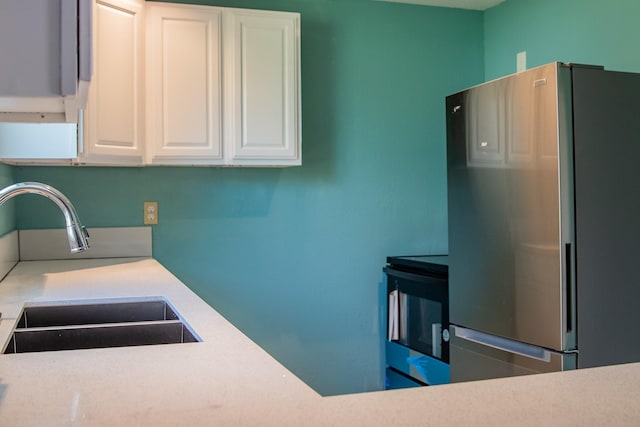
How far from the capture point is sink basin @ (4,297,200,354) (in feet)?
5.25

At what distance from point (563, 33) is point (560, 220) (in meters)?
1.32

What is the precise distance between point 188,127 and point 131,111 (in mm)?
258

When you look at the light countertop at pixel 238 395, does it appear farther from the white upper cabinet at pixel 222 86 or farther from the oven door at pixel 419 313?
the oven door at pixel 419 313

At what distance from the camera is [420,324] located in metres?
3.09

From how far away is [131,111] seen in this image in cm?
273

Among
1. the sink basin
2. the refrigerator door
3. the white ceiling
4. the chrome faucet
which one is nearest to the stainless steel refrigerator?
the refrigerator door

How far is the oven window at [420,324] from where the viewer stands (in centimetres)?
295

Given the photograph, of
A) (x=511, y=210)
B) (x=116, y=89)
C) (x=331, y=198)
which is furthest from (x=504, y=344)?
(x=116, y=89)

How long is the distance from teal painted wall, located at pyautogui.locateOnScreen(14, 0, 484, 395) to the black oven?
191 mm

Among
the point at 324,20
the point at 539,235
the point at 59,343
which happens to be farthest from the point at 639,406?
the point at 324,20

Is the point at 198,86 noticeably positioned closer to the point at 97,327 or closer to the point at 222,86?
the point at 222,86

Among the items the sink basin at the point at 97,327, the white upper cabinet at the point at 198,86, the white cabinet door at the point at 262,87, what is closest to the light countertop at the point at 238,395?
the sink basin at the point at 97,327

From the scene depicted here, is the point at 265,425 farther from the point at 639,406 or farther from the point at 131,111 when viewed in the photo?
the point at 131,111

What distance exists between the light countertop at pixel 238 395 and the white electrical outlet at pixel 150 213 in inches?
66.9
